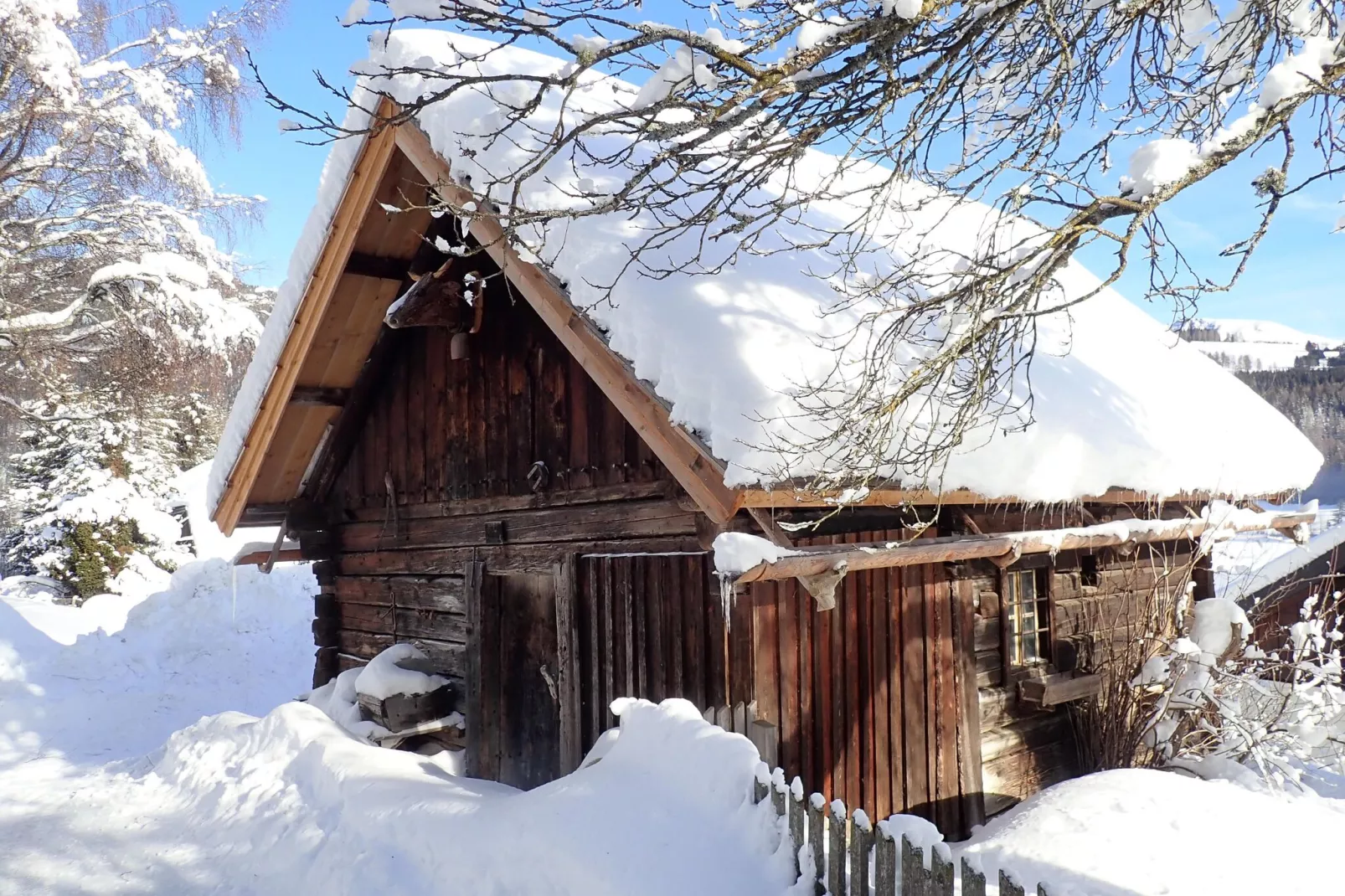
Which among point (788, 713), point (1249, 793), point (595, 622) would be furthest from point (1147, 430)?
point (595, 622)

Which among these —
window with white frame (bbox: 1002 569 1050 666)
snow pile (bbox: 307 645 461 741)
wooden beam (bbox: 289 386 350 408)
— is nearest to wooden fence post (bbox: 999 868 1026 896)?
window with white frame (bbox: 1002 569 1050 666)

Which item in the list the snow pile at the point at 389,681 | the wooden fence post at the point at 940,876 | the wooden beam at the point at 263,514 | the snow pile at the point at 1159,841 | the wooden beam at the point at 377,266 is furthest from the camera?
the wooden beam at the point at 263,514

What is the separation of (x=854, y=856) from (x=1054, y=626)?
4407 mm

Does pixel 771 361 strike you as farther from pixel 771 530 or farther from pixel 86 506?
pixel 86 506

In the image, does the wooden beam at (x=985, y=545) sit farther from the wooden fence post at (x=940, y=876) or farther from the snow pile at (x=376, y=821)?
the wooden fence post at (x=940, y=876)

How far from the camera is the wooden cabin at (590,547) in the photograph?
496 centimetres

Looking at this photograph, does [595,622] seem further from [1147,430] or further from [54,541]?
[54,541]

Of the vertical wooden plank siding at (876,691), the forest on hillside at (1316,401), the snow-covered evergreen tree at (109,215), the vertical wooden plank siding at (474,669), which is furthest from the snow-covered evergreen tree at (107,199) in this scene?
the forest on hillside at (1316,401)

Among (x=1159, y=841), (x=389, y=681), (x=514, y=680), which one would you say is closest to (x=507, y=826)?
(x=514, y=680)

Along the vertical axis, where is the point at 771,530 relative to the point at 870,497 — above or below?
below

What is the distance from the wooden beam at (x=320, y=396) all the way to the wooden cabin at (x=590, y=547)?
0.10 feet

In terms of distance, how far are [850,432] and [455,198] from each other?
2.95 m

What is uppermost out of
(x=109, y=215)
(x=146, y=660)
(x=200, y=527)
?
(x=109, y=215)

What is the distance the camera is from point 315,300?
6.46 m
